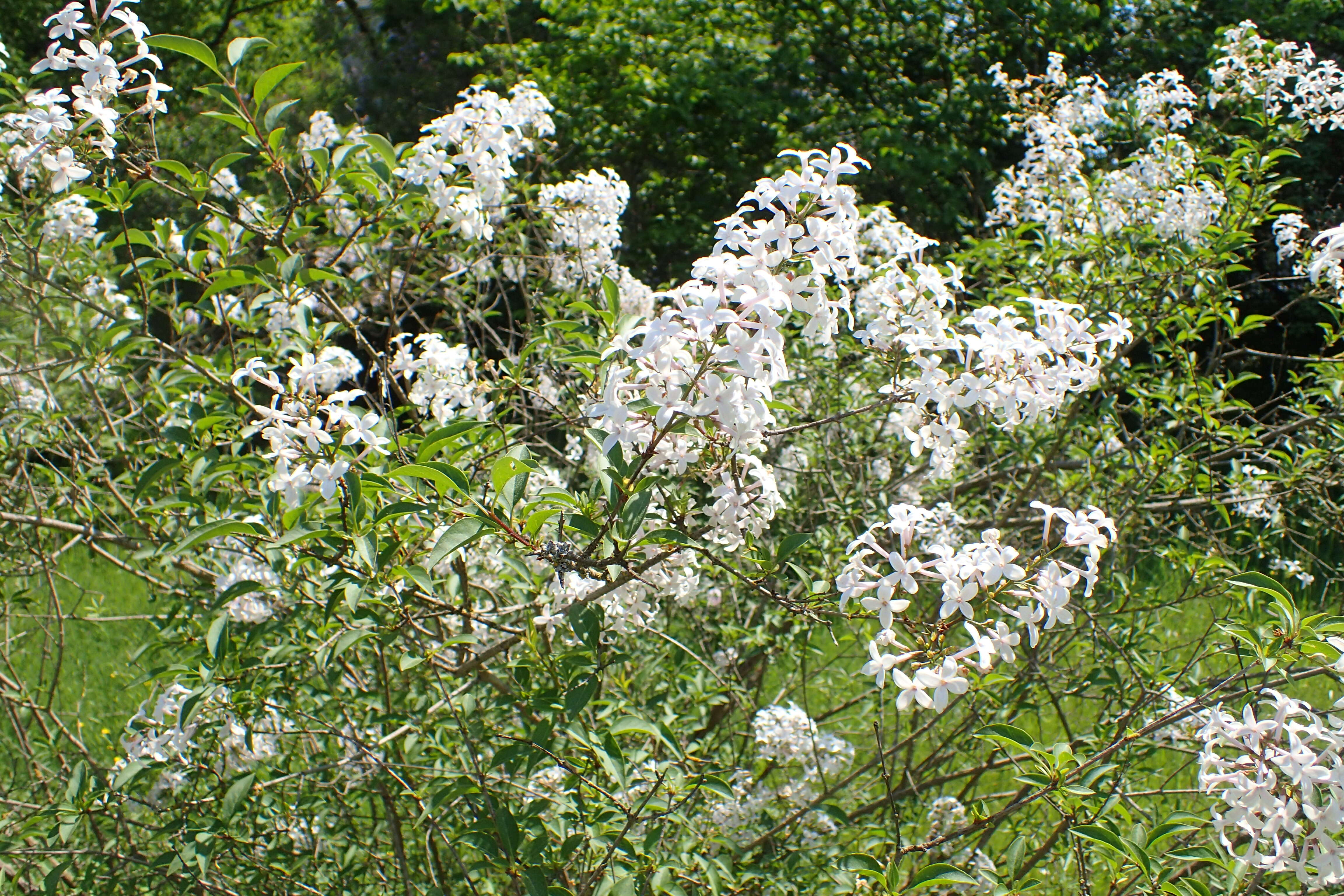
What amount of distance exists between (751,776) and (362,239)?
1.75 metres

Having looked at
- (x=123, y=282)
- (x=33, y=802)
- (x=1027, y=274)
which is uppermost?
(x=1027, y=274)

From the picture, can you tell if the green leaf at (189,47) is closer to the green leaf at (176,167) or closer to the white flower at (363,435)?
the green leaf at (176,167)

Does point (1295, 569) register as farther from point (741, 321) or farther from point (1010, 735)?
point (741, 321)

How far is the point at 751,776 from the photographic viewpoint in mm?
2492

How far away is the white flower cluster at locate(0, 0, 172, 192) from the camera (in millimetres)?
1587

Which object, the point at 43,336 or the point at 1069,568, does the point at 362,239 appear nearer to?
the point at 1069,568

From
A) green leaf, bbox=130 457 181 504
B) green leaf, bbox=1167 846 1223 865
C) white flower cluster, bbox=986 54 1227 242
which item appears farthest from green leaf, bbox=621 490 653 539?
white flower cluster, bbox=986 54 1227 242

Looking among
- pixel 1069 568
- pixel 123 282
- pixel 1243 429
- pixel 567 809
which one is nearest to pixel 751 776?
pixel 567 809

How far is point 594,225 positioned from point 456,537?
6.79 ft

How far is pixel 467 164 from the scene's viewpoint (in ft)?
7.34

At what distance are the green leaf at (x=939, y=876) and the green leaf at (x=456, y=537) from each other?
0.83 m

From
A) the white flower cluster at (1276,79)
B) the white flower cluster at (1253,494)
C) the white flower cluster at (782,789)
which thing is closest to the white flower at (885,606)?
the white flower cluster at (782,789)

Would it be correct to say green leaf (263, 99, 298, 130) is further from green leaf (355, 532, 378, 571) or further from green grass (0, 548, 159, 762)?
green grass (0, 548, 159, 762)

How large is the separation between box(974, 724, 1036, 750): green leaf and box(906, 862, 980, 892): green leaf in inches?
8.0
